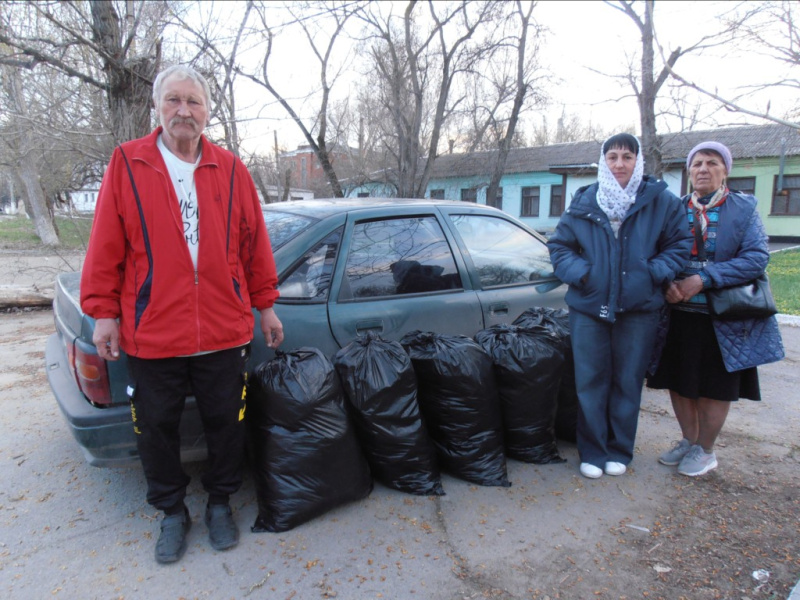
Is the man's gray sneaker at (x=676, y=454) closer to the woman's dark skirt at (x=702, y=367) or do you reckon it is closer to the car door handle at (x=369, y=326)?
the woman's dark skirt at (x=702, y=367)

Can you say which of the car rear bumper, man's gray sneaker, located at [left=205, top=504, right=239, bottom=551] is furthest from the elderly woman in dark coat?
the car rear bumper

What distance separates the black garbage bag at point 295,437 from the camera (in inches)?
96.5

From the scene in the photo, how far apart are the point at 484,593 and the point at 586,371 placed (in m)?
1.32

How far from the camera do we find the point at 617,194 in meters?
2.79

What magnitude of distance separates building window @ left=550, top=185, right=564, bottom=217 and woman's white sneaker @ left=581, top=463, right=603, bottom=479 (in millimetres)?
26203

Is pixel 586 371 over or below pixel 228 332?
below

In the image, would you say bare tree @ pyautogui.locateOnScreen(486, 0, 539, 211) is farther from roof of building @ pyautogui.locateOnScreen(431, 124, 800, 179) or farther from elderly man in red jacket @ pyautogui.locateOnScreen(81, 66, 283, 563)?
elderly man in red jacket @ pyautogui.locateOnScreen(81, 66, 283, 563)

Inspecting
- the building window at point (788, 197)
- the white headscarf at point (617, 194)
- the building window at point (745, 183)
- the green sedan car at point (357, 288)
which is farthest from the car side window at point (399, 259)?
the building window at point (788, 197)

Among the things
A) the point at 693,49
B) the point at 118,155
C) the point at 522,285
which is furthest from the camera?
the point at 693,49

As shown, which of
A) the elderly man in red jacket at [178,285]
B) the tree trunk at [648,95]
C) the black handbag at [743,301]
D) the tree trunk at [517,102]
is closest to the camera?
the elderly man in red jacket at [178,285]

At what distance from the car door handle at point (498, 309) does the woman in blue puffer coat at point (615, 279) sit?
0.50 metres

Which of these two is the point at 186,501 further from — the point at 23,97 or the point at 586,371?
the point at 23,97

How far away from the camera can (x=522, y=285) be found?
11.8 ft

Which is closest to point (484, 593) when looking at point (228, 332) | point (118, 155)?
point (228, 332)
